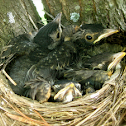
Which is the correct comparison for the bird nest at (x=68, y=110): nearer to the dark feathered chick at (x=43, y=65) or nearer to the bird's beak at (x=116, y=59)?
the dark feathered chick at (x=43, y=65)

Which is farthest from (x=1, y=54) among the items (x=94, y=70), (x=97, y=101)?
(x=97, y=101)

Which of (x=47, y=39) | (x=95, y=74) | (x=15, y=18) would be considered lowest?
(x=95, y=74)

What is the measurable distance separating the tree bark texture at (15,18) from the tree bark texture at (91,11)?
9.2 inches

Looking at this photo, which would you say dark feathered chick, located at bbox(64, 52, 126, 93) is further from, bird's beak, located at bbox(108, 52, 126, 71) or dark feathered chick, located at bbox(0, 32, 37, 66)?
dark feathered chick, located at bbox(0, 32, 37, 66)

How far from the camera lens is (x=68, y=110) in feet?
3.88

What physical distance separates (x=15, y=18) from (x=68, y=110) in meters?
1.27

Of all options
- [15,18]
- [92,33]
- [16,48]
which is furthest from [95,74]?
[15,18]

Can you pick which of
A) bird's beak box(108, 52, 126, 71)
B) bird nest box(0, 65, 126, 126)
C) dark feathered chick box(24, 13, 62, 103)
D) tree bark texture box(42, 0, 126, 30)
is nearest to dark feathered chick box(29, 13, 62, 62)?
dark feathered chick box(24, 13, 62, 103)

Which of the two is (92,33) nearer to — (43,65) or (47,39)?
(47,39)

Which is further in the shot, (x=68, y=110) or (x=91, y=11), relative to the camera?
(x=91, y=11)

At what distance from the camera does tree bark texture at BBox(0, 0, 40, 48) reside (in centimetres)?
174

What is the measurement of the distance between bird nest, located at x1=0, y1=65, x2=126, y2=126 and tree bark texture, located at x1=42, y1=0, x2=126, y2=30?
825mm

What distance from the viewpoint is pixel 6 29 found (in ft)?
5.82

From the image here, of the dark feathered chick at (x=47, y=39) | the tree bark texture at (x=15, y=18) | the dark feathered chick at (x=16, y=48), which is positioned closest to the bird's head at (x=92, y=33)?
the dark feathered chick at (x=47, y=39)
